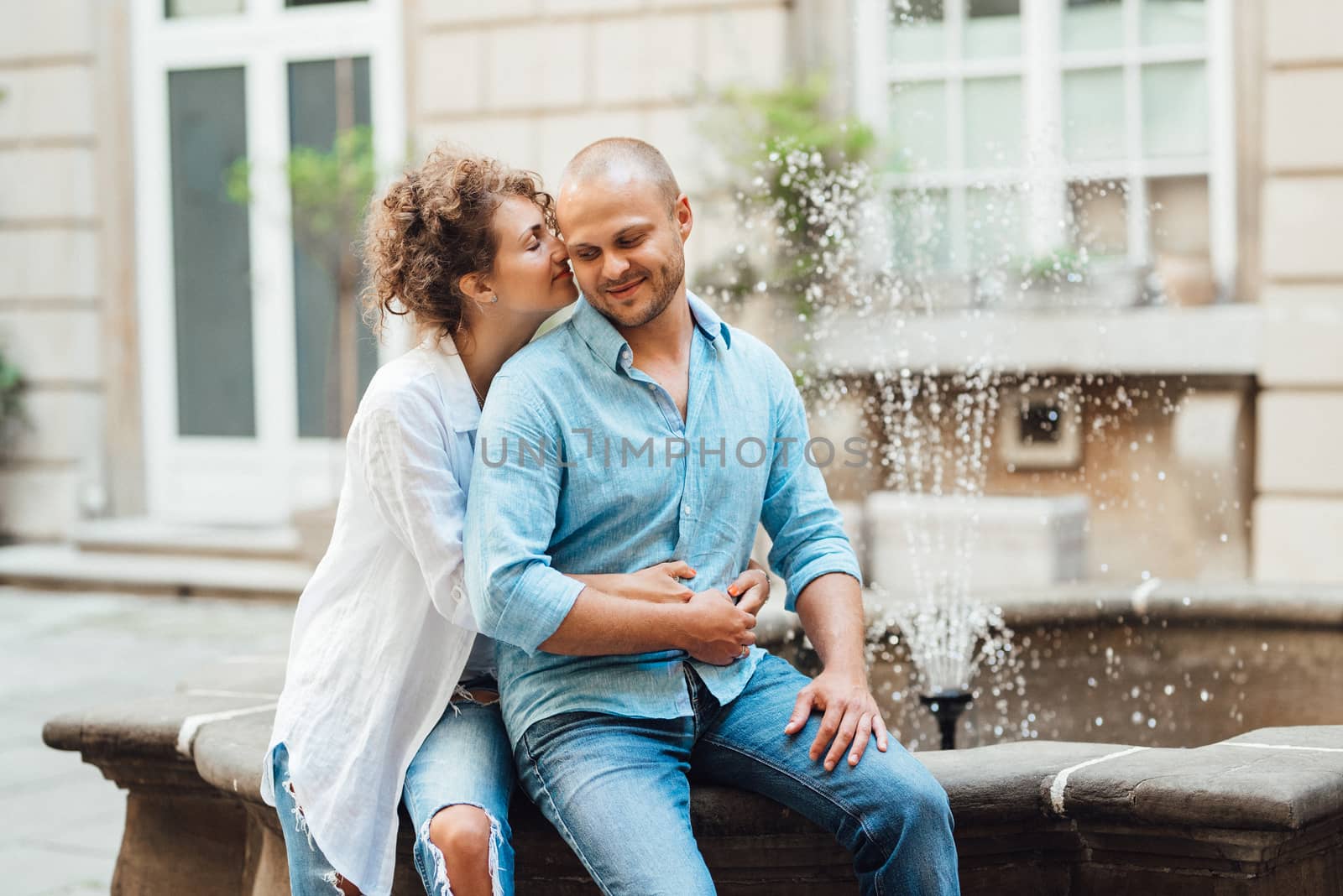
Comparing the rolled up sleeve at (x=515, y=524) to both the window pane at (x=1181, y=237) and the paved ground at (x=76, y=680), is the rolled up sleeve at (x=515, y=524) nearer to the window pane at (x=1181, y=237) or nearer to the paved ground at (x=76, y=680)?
the paved ground at (x=76, y=680)

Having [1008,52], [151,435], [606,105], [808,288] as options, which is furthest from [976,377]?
[151,435]

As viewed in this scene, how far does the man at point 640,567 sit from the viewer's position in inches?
84.4

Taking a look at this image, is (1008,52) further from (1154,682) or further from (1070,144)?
(1154,682)

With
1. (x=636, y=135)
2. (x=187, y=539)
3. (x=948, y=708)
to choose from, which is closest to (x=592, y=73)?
(x=636, y=135)

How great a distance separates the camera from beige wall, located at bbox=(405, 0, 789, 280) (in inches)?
303

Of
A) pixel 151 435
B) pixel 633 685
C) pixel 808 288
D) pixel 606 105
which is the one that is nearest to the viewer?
→ pixel 633 685

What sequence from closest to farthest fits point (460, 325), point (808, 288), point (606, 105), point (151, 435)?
point (460, 325), point (808, 288), point (606, 105), point (151, 435)

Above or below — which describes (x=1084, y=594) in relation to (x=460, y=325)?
below

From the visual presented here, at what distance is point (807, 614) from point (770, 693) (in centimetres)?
16

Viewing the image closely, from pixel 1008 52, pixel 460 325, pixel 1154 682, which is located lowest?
pixel 1154 682

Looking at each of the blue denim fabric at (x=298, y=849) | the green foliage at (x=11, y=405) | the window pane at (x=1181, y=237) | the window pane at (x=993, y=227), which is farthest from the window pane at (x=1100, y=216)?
the green foliage at (x=11, y=405)

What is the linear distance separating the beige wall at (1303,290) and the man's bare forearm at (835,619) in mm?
5001

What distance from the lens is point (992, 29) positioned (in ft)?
24.8

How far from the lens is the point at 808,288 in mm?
7289
